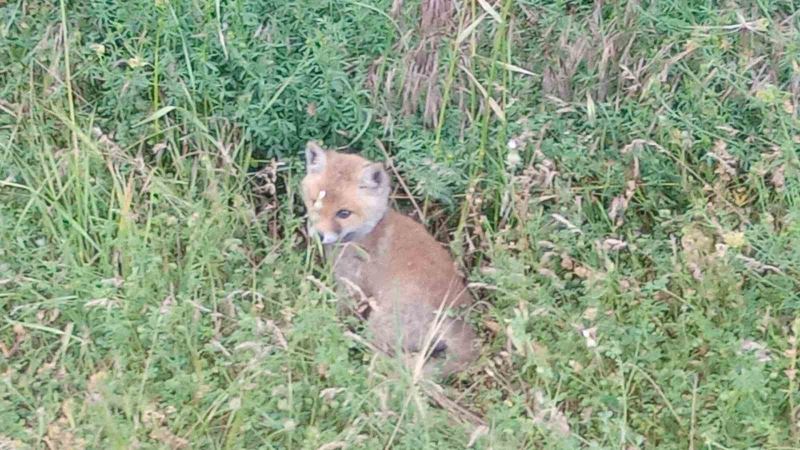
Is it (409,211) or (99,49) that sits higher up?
(99,49)

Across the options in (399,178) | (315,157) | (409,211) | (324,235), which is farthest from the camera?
(409,211)

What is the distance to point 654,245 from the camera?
16.6 ft

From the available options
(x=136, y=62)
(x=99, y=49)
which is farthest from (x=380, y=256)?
(x=99, y=49)

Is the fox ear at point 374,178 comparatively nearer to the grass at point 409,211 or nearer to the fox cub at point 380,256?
the fox cub at point 380,256

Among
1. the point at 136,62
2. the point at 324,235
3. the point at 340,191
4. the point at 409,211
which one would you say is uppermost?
the point at 136,62

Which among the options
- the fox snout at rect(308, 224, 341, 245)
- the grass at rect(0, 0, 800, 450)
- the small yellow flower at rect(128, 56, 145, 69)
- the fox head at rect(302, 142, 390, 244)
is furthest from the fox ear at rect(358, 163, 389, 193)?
the small yellow flower at rect(128, 56, 145, 69)

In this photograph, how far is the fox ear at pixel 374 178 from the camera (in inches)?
213

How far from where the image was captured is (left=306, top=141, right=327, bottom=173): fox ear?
5.43 meters

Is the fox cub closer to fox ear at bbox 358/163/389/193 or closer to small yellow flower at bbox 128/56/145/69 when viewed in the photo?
fox ear at bbox 358/163/389/193

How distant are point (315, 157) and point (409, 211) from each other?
1.97ft

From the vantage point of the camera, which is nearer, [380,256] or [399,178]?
[380,256]

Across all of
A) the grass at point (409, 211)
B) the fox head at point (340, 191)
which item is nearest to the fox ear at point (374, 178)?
the fox head at point (340, 191)

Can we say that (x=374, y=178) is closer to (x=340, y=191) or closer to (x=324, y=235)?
(x=340, y=191)

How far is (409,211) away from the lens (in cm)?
584
